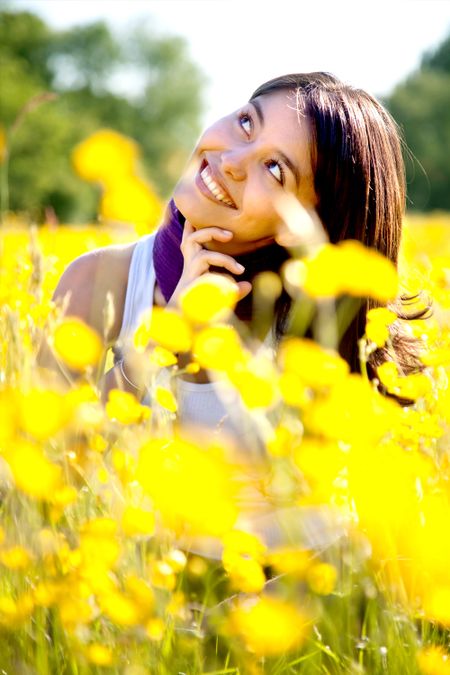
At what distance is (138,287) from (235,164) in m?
0.55

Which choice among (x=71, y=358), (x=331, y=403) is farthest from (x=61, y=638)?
(x=331, y=403)

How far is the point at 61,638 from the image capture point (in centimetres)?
137

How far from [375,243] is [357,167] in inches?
9.4

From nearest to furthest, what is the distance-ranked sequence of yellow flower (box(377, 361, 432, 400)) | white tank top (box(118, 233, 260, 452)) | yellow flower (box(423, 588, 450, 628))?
yellow flower (box(423, 588, 450, 628)), yellow flower (box(377, 361, 432, 400)), white tank top (box(118, 233, 260, 452))

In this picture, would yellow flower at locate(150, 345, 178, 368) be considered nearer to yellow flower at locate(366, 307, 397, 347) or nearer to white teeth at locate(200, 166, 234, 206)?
yellow flower at locate(366, 307, 397, 347)

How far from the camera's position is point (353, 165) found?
7.08 feet

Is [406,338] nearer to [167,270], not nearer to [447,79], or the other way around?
[167,270]

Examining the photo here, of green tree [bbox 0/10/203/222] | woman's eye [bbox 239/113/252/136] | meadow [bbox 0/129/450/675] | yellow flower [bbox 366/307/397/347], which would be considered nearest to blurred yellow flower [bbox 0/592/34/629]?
meadow [bbox 0/129/450/675]

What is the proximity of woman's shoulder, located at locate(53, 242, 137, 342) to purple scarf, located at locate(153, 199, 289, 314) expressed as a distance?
0.17 m

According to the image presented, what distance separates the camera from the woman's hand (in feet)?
6.40

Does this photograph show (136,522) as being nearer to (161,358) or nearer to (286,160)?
(161,358)

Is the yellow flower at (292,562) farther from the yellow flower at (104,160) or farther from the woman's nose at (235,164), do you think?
the woman's nose at (235,164)

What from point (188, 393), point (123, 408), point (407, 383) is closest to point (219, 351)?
point (123, 408)

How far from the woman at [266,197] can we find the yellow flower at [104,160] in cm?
40
